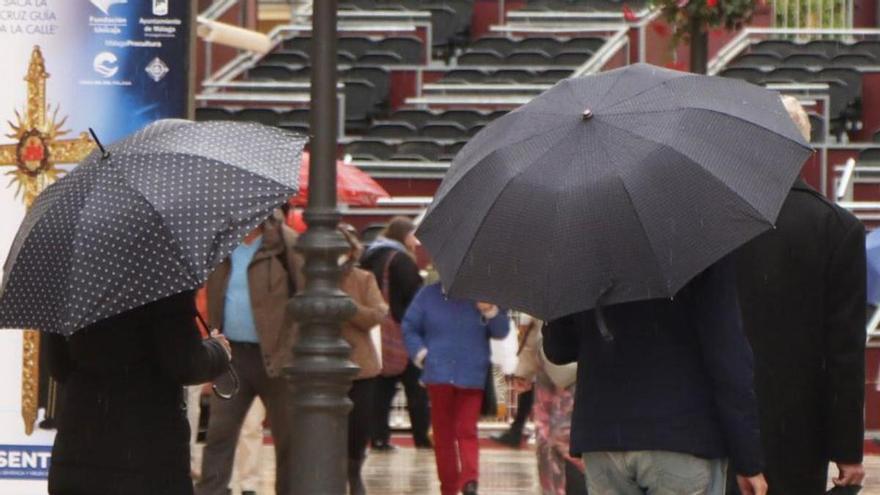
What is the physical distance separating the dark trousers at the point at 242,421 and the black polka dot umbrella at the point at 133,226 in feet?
14.6

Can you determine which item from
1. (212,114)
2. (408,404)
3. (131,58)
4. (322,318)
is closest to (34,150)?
(131,58)

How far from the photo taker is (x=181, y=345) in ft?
20.4

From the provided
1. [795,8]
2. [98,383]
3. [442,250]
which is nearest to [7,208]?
[98,383]

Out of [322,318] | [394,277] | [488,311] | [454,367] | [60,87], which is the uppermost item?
[60,87]

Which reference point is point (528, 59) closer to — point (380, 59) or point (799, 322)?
point (380, 59)

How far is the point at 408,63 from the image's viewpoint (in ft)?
95.8

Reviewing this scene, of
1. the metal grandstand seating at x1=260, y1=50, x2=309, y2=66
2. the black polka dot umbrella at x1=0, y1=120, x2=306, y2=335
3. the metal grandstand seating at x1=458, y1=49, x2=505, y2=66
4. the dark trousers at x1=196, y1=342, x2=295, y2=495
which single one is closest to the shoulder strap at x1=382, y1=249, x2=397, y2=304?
the dark trousers at x1=196, y1=342, x2=295, y2=495

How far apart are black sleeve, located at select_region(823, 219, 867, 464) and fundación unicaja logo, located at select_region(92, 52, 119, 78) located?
4950mm

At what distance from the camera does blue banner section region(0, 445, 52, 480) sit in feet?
34.0

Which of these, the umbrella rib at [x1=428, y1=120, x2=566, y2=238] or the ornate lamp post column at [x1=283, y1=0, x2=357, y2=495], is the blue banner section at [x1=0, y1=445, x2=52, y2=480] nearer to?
the ornate lamp post column at [x1=283, y1=0, x2=357, y2=495]

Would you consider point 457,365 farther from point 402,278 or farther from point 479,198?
point 479,198

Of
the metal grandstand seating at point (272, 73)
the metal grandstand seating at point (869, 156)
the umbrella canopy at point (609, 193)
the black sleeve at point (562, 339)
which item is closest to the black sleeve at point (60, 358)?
the umbrella canopy at point (609, 193)

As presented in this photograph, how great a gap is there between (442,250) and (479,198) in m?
0.20

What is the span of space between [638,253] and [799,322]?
1.12m
